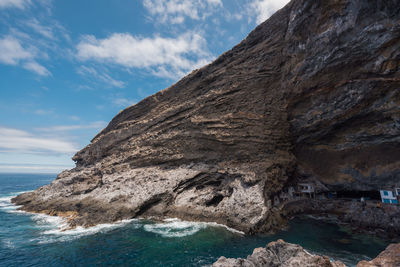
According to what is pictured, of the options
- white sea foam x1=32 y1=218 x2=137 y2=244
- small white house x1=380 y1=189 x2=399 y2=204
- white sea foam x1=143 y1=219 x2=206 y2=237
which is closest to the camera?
white sea foam x1=32 y1=218 x2=137 y2=244

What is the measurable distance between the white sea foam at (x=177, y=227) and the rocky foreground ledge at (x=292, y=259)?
11.7 metres

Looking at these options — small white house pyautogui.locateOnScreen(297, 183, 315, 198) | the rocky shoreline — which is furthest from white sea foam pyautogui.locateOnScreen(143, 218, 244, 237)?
small white house pyautogui.locateOnScreen(297, 183, 315, 198)

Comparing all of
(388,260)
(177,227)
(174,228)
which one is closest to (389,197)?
(388,260)

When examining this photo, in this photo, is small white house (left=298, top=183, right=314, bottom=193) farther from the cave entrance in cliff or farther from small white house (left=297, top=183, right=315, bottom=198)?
the cave entrance in cliff

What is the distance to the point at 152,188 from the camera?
1232 inches

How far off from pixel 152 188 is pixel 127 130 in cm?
1705

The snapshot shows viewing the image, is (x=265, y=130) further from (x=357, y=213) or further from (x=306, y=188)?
(x=357, y=213)

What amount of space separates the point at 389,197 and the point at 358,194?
6.06 metres

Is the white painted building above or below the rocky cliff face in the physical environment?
below

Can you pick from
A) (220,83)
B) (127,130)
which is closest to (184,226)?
(220,83)

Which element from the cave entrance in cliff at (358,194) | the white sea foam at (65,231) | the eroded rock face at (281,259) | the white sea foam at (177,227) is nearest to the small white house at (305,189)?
the cave entrance in cliff at (358,194)

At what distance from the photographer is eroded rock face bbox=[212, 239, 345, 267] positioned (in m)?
9.55

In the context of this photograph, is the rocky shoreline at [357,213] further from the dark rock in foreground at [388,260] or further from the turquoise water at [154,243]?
the dark rock in foreground at [388,260]

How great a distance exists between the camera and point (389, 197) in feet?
82.2
